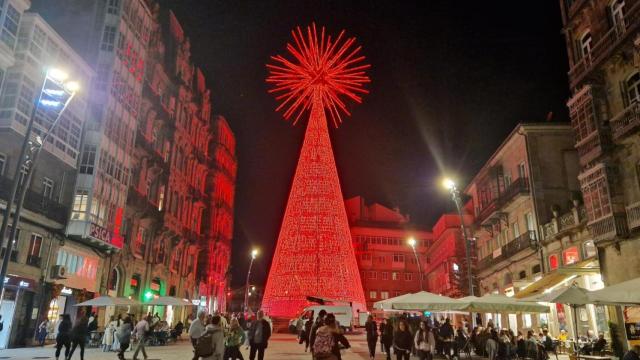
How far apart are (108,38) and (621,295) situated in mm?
31466

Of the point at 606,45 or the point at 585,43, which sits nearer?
the point at 606,45

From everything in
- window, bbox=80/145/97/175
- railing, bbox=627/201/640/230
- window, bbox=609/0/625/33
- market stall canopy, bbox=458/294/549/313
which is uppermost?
window, bbox=609/0/625/33

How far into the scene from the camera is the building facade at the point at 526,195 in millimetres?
29656

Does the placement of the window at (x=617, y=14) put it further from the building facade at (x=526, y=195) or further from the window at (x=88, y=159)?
the window at (x=88, y=159)

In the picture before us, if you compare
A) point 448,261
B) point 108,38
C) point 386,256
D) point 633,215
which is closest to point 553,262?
point 633,215

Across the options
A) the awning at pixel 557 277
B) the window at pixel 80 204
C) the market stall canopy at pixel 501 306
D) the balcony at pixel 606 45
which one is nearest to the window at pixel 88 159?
the window at pixel 80 204

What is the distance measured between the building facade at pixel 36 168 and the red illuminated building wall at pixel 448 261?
34348 mm

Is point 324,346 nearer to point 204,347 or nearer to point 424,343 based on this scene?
→ point 204,347

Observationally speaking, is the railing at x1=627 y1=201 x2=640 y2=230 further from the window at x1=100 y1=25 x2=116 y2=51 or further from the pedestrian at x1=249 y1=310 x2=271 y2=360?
the window at x1=100 y1=25 x2=116 y2=51

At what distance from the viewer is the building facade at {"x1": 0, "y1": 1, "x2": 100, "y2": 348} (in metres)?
23.0

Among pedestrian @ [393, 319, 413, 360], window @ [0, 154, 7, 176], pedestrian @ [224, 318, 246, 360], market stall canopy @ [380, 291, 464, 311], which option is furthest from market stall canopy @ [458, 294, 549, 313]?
window @ [0, 154, 7, 176]

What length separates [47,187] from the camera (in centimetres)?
2677

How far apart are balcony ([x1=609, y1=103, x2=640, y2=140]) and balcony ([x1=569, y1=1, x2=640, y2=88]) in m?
2.72

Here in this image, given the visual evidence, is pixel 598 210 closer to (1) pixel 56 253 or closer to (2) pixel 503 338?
(2) pixel 503 338
